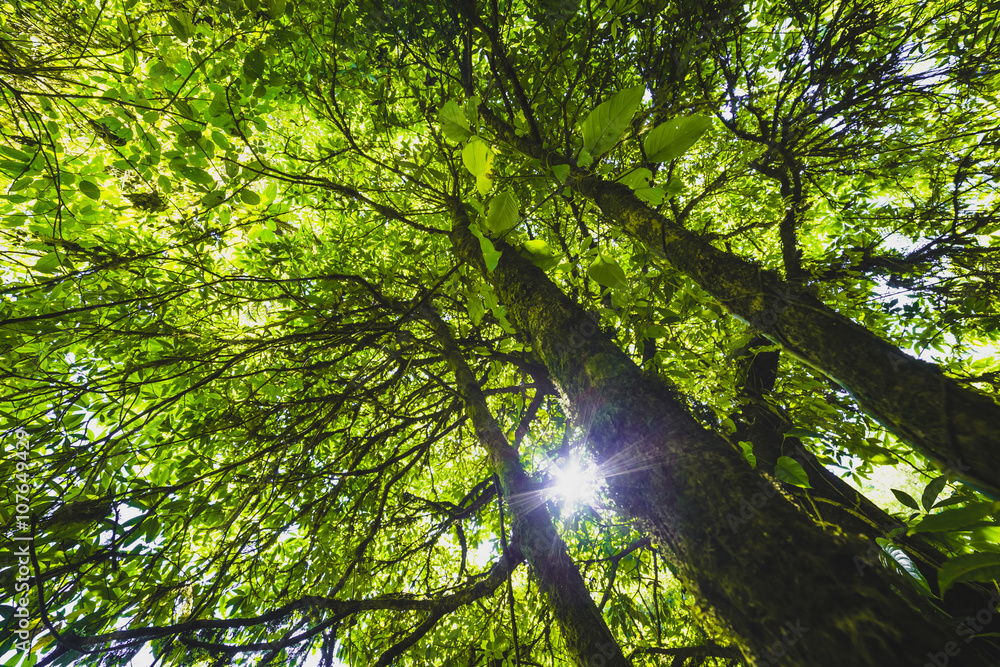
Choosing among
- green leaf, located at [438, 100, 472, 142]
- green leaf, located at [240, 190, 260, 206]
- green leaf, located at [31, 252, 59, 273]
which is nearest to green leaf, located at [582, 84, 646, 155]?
green leaf, located at [438, 100, 472, 142]

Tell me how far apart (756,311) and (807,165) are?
4.03 meters

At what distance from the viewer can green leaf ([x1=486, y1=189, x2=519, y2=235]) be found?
76cm

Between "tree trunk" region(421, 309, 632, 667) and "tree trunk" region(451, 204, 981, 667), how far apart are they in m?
1.09

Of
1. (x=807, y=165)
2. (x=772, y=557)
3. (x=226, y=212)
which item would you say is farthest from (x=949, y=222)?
(x=226, y=212)

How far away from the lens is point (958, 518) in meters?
0.76

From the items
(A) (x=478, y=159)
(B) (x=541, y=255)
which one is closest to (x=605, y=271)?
(B) (x=541, y=255)

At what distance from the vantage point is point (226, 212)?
5.82 ft

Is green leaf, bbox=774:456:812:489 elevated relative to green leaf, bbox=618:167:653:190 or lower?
lower

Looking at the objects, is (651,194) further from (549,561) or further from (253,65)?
(253,65)

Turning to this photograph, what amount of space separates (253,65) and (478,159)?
6.05 ft

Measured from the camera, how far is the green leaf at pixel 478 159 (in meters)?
0.73

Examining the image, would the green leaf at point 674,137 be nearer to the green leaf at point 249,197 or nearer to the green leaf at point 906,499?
the green leaf at point 906,499

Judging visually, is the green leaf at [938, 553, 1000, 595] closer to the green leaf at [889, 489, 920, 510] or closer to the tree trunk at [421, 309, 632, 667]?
the green leaf at [889, 489, 920, 510]

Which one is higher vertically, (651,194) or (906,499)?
(651,194)
